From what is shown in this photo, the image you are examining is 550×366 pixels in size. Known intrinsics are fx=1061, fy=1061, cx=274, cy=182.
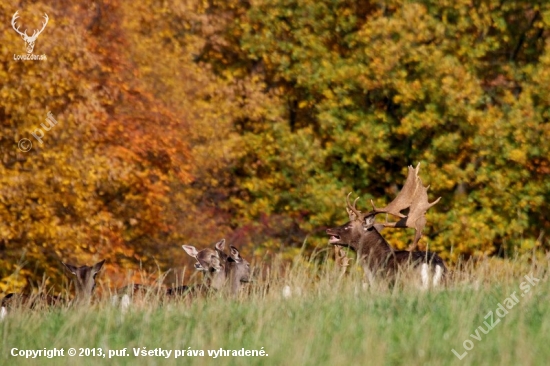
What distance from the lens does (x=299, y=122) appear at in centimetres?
2327

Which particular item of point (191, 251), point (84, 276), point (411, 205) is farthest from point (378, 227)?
point (84, 276)

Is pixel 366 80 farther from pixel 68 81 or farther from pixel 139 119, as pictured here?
pixel 68 81

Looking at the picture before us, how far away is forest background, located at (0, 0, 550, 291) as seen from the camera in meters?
19.3

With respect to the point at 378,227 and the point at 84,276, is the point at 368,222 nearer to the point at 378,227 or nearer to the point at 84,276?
the point at 378,227

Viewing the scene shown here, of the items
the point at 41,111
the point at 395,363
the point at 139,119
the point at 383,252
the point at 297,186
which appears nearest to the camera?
the point at 395,363

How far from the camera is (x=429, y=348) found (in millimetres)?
5770

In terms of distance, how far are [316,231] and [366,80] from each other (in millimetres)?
3492

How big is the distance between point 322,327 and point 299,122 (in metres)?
16.9

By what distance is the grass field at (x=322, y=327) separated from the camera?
5.67m

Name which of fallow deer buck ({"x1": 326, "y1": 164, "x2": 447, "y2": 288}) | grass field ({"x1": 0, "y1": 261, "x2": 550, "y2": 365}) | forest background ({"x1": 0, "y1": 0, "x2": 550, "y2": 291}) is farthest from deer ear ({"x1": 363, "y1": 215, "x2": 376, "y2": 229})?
forest background ({"x1": 0, "y1": 0, "x2": 550, "y2": 291})

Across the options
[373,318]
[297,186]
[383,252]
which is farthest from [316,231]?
[373,318]

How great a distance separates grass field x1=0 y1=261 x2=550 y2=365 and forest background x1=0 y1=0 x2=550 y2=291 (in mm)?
9551

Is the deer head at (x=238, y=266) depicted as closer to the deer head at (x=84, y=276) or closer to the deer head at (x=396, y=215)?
the deer head at (x=396, y=215)

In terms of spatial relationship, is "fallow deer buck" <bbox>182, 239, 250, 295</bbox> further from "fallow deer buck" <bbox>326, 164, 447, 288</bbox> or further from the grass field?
the grass field
